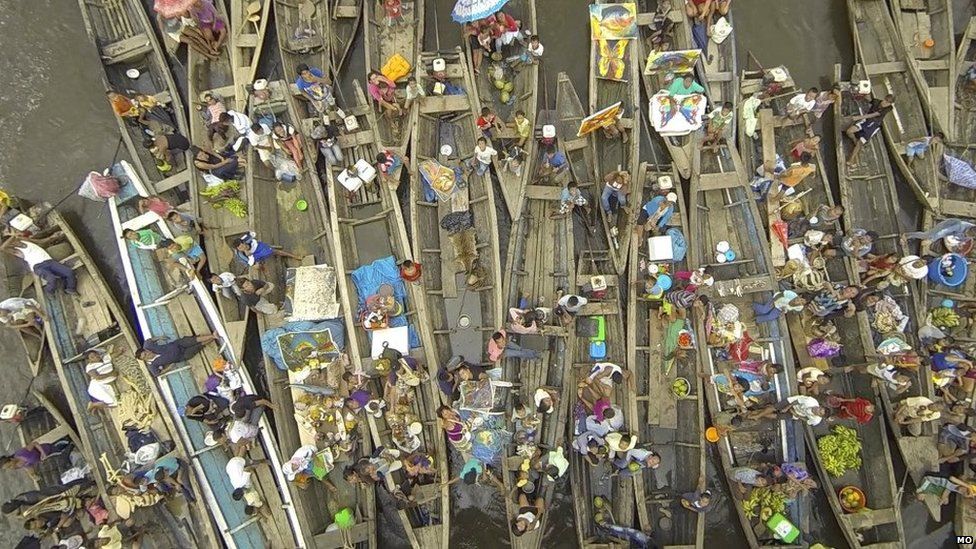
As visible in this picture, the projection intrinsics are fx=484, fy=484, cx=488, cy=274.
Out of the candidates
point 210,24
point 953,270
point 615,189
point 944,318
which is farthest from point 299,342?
point 953,270

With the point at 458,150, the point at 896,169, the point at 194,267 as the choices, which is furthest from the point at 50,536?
the point at 896,169

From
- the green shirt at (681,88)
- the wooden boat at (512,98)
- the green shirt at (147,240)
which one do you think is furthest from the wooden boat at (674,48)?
the green shirt at (147,240)

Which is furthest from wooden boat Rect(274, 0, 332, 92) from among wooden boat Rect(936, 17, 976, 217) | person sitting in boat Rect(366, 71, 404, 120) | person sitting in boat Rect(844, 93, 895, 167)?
wooden boat Rect(936, 17, 976, 217)

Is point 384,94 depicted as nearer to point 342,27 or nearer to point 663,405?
point 342,27

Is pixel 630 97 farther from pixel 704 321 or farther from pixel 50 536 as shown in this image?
pixel 50 536

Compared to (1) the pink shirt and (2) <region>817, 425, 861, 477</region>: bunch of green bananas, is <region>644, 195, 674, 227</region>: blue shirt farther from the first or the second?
(2) <region>817, 425, 861, 477</region>: bunch of green bananas
